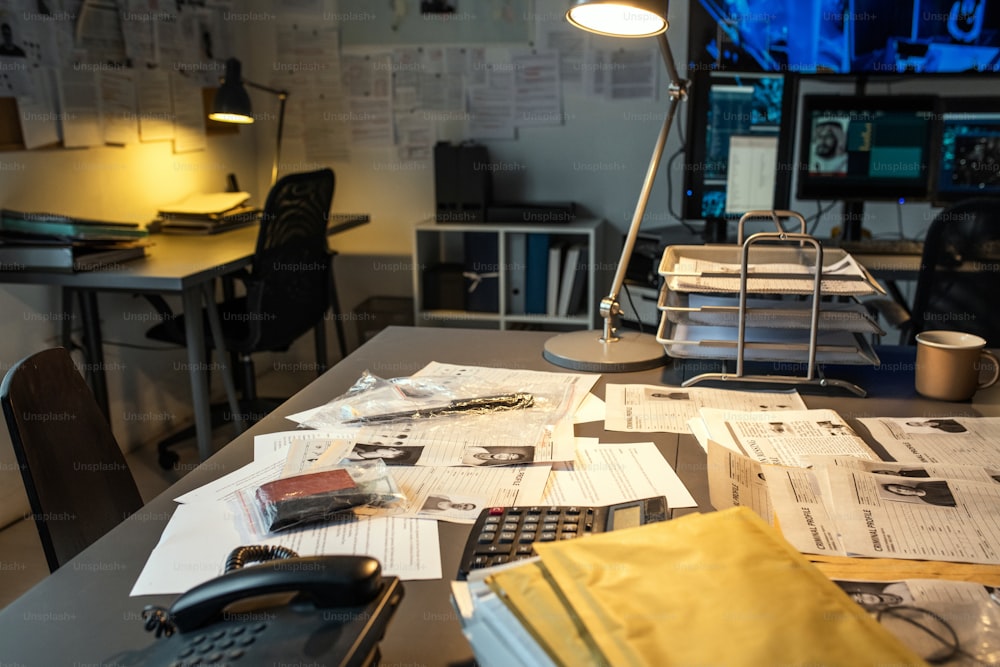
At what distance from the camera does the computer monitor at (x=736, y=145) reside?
2.92m

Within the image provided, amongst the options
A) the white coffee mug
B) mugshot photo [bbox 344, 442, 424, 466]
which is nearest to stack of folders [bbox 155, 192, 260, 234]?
mugshot photo [bbox 344, 442, 424, 466]

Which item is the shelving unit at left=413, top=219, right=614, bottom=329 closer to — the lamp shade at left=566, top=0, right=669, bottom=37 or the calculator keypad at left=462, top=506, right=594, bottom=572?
the lamp shade at left=566, top=0, right=669, bottom=37

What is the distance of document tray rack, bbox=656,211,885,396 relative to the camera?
137cm

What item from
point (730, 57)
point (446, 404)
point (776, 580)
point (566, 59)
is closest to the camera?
point (776, 580)

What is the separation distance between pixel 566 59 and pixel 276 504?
2884mm

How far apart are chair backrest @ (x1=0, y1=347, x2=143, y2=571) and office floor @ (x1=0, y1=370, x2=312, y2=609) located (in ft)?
1.78

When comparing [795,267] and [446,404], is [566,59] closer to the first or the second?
[795,267]

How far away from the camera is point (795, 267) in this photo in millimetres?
1525

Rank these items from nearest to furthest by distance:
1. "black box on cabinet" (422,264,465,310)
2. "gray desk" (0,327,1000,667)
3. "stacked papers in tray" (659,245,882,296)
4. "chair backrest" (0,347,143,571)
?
"gray desk" (0,327,1000,667), "chair backrest" (0,347,143,571), "stacked papers in tray" (659,245,882,296), "black box on cabinet" (422,264,465,310)

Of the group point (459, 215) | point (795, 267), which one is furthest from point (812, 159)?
point (795, 267)

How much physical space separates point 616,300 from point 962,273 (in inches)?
49.5

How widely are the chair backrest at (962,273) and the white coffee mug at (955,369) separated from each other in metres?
0.99

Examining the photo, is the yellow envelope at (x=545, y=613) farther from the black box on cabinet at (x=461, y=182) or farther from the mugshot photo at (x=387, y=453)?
the black box on cabinet at (x=461, y=182)

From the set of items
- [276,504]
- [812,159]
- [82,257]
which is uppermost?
[812,159]
